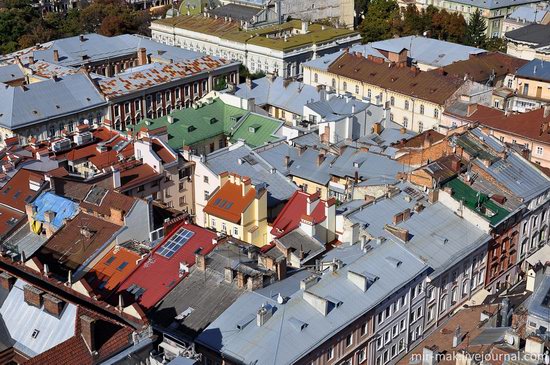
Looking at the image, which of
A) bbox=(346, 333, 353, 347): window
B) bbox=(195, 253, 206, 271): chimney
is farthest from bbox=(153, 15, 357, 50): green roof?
bbox=(346, 333, 353, 347): window

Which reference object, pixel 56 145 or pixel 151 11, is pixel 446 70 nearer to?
pixel 56 145

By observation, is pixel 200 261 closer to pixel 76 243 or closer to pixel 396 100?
pixel 76 243

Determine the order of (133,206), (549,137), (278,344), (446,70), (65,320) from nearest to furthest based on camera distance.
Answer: (65,320)
(278,344)
(133,206)
(549,137)
(446,70)

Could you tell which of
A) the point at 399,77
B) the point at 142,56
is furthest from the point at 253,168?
the point at 142,56

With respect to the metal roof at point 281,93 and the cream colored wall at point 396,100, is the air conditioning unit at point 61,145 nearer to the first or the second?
the metal roof at point 281,93

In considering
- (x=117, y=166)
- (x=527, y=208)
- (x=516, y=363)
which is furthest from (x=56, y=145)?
(x=516, y=363)

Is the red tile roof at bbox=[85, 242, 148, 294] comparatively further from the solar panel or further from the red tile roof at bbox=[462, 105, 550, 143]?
the red tile roof at bbox=[462, 105, 550, 143]
